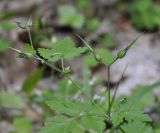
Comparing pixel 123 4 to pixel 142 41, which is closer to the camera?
pixel 142 41

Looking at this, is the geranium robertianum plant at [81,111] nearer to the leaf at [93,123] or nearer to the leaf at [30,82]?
the leaf at [93,123]

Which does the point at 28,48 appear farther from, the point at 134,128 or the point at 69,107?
the point at 134,128

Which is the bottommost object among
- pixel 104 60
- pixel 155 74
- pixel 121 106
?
pixel 121 106

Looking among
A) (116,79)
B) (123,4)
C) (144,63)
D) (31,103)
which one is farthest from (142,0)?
(31,103)

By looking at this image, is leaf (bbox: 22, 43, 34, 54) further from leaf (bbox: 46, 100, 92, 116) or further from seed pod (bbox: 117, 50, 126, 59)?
Answer: seed pod (bbox: 117, 50, 126, 59)

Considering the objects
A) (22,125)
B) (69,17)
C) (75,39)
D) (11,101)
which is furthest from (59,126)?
(69,17)

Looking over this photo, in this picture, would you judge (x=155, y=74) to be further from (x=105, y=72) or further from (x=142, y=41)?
(x=142, y=41)
